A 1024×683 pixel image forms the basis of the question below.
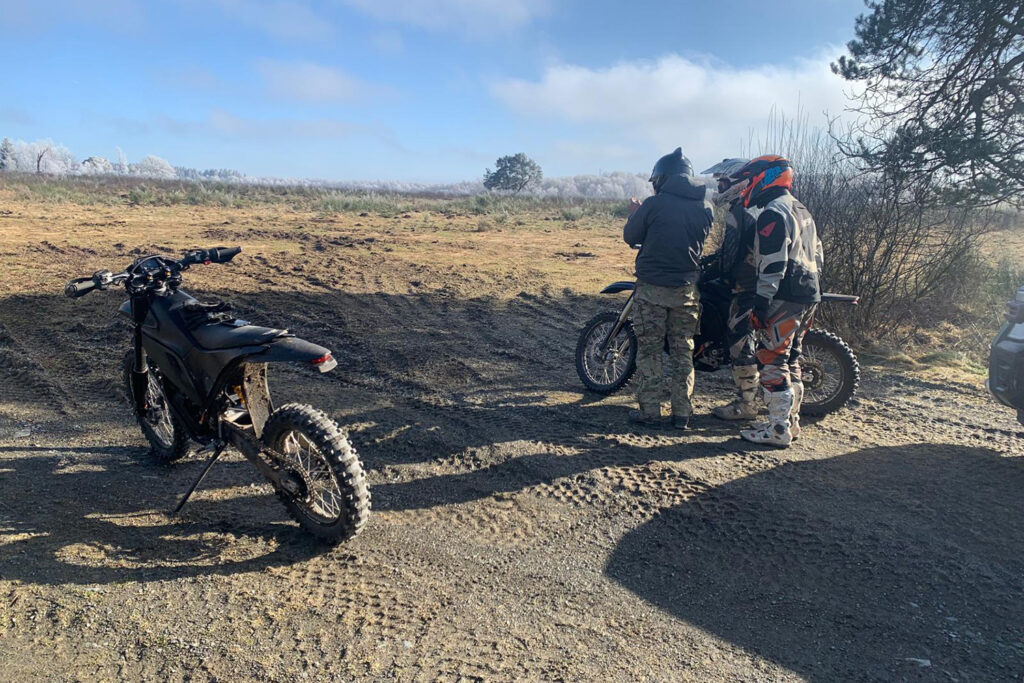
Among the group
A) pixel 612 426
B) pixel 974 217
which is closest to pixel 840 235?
pixel 974 217

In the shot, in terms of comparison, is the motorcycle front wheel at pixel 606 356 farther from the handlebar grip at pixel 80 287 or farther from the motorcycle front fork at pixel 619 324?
the handlebar grip at pixel 80 287

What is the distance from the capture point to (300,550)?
356cm

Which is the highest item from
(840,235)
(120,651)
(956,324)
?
(840,235)

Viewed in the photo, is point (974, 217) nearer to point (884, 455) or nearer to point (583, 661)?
point (884, 455)

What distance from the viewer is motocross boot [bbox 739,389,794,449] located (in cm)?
517

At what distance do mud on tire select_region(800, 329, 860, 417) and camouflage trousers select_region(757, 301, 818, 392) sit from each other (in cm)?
78

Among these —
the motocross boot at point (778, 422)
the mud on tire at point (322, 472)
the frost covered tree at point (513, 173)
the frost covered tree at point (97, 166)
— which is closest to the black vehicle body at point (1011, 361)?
the motocross boot at point (778, 422)

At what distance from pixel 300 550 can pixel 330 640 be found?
766mm

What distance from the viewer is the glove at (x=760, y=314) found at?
500cm

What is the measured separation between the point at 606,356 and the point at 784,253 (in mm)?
1919

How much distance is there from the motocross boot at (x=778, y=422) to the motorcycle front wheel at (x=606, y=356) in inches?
51.5

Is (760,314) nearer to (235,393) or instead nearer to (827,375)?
(827,375)

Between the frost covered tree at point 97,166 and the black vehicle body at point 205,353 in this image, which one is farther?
the frost covered tree at point 97,166

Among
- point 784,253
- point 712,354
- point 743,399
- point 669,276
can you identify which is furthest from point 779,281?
point 743,399
